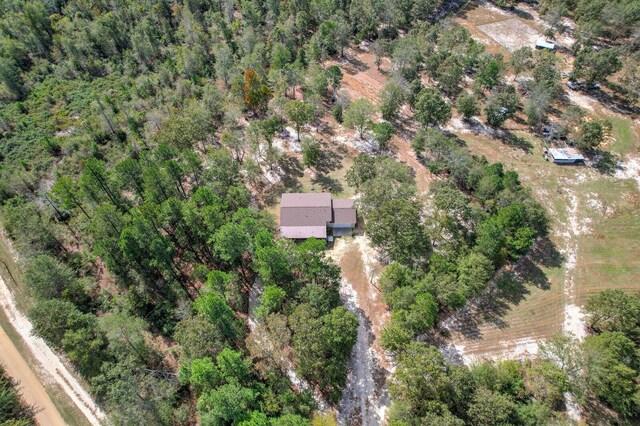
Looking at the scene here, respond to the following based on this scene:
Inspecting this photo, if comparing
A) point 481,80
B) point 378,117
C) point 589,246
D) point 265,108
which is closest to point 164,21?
point 265,108

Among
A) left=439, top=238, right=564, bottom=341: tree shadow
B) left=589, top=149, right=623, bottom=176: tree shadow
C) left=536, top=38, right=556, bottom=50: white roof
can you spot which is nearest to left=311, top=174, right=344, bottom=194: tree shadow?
left=439, top=238, right=564, bottom=341: tree shadow

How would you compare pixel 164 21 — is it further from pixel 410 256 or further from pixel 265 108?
pixel 410 256

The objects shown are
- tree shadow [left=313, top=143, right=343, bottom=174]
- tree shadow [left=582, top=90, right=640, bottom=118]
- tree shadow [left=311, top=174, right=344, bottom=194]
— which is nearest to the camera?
tree shadow [left=311, top=174, right=344, bottom=194]

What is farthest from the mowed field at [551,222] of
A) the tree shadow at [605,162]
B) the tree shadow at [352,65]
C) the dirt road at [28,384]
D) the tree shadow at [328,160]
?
the dirt road at [28,384]

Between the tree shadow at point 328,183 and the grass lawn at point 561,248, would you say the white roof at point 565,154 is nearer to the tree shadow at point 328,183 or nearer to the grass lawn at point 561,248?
Result: the grass lawn at point 561,248

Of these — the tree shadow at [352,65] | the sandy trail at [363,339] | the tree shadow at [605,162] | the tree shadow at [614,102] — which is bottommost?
the sandy trail at [363,339]

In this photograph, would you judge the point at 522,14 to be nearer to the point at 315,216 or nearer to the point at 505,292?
the point at 505,292

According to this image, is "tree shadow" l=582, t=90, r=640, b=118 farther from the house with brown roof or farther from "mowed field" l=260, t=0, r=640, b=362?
the house with brown roof
